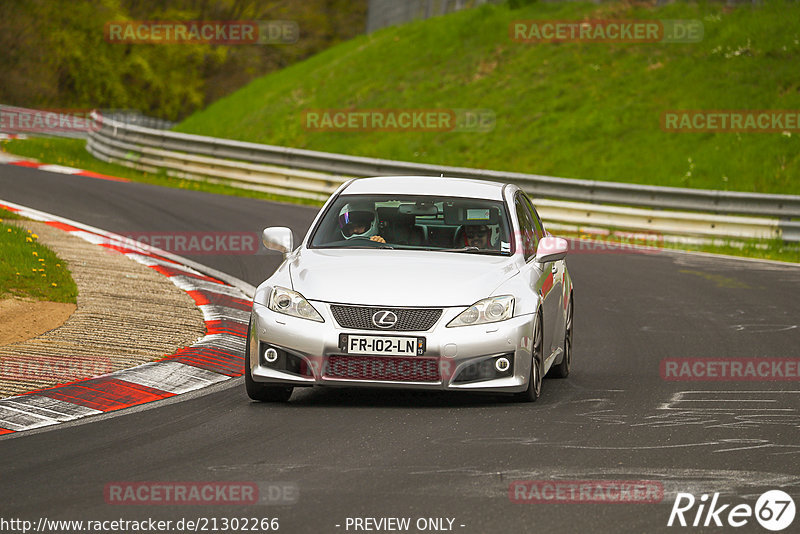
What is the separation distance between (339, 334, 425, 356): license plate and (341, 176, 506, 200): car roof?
178 cm

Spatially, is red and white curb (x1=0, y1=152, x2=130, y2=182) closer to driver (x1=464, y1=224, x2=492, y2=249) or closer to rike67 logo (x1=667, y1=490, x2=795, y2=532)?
driver (x1=464, y1=224, x2=492, y2=249)

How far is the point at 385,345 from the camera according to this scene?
27.1 feet

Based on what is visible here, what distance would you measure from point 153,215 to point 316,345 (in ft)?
41.0

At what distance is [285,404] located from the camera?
873 cm

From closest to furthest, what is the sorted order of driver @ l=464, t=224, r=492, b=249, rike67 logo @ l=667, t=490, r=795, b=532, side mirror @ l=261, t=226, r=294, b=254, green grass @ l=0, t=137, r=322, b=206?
rike67 logo @ l=667, t=490, r=795, b=532, side mirror @ l=261, t=226, r=294, b=254, driver @ l=464, t=224, r=492, b=249, green grass @ l=0, t=137, r=322, b=206

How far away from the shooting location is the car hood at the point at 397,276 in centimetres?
841

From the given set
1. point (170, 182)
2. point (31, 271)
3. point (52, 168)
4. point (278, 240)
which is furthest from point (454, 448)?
point (52, 168)

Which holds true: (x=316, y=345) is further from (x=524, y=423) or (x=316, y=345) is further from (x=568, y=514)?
(x=568, y=514)

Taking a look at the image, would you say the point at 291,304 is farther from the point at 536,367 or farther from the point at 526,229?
the point at 526,229

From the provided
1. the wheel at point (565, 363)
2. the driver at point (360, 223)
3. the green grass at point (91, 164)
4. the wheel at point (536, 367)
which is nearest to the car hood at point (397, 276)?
the driver at point (360, 223)

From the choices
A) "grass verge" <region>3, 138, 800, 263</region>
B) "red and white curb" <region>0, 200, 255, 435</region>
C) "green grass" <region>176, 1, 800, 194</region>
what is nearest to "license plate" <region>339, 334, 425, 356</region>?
"red and white curb" <region>0, 200, 255, 435</region>

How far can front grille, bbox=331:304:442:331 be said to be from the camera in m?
8.30

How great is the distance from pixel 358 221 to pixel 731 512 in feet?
14.5

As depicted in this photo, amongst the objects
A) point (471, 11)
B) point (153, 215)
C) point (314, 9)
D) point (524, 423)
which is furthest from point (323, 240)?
point (314, 9)
